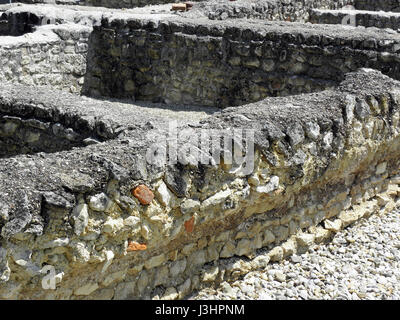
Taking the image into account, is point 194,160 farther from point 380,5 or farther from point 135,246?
point 380,5

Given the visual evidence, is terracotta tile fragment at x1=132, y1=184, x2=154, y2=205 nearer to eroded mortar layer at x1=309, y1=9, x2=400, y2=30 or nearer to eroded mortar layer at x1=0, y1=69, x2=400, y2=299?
eroded mortar layer at x1=0, y1=69, x2=400, y2=299

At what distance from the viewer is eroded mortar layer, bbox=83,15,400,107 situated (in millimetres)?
7820

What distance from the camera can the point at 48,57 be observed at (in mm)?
8469

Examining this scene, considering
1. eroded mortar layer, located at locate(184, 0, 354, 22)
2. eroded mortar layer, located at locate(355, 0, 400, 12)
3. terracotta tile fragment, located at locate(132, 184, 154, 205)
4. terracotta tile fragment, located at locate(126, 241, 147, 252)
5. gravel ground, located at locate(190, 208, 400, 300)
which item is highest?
eroded mortar layer, located at locate(355, 0, 400, 12)

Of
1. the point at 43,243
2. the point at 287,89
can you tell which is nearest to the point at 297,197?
the point at 43,243

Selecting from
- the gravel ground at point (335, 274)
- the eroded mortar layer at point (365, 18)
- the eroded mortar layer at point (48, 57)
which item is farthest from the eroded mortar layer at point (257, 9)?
the gravel ground at point (335, 274)

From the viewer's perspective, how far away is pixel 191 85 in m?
8.94

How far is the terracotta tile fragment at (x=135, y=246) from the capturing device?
3670 millimetres

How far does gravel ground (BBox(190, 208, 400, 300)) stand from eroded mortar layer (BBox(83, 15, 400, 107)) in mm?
2957

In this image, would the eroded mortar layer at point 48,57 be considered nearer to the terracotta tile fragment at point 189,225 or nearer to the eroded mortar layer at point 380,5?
the terracotta tile fragment at point 189,225

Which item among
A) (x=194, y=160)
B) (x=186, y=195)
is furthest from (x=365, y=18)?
(x=186, y=195)

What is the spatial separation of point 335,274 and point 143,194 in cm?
186

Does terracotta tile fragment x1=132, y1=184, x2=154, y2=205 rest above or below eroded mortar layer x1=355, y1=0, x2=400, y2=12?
below

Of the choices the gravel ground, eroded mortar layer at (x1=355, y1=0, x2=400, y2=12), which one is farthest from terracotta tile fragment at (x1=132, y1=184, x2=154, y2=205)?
eroded mortar layer at (x1=355, y1=0, x2=400, y2=12)
